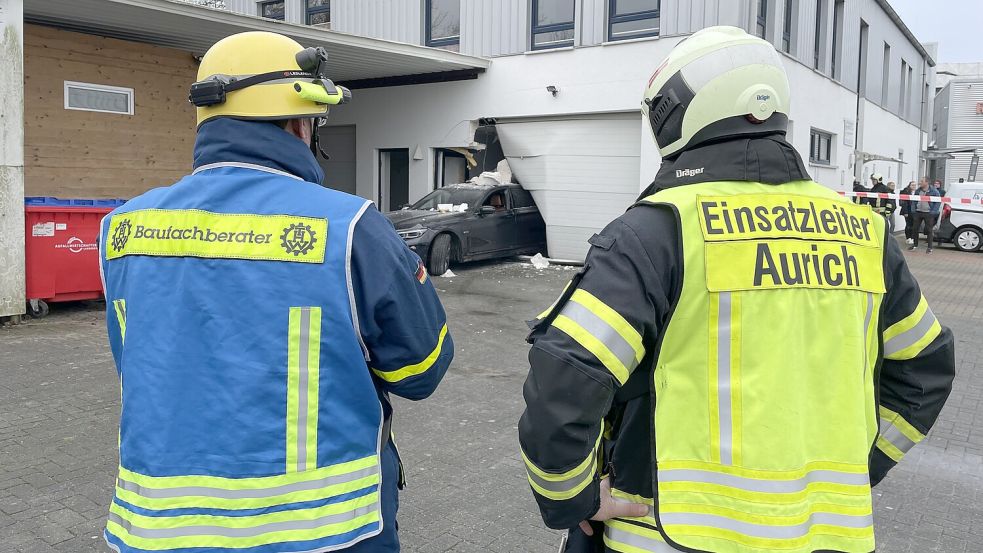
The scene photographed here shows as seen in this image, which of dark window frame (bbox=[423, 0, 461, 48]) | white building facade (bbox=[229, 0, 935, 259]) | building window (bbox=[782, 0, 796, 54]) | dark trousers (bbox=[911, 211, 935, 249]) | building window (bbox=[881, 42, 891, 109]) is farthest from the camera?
building window (bbox=[881, 42, 891, 109])

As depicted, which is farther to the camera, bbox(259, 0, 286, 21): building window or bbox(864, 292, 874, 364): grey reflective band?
bbox(259, 0, 286, 21): building window

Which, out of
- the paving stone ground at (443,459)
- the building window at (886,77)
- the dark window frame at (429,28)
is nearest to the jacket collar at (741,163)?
the paving stone ground at (443,459)

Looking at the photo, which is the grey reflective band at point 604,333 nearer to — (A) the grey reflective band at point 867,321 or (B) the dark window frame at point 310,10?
(A) the grey reflective band at point 867,321

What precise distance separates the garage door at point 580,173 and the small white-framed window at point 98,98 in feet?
24.3

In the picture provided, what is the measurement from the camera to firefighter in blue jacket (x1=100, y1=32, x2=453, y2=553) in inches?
70.9

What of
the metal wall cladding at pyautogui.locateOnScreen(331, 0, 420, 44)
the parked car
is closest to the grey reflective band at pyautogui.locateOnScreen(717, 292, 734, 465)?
the parked car

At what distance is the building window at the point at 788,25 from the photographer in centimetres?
1725

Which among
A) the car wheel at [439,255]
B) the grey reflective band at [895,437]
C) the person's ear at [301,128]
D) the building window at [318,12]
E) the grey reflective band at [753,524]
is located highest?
the building window at [318,12]

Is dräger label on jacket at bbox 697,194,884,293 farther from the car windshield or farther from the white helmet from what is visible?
the car windshield

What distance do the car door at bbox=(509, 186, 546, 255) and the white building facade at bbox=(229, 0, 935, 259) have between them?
0.22 m

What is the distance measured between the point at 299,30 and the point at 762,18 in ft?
29.1

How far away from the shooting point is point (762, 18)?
15711 mm

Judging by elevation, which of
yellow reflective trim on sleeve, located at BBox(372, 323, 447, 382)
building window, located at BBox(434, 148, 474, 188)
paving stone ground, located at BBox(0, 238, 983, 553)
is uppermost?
building window, located at BBox(434, 148, 474, 188)

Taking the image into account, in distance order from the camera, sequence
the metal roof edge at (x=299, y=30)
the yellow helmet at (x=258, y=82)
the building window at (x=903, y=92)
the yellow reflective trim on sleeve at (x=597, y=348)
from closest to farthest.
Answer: the yellow reflective trim on sleeve at (x=597, y=348), the yellow helmet at (x=258, y=82), the metal roof edge at (x=299, y=30), the building window at (x=903, y=92)
